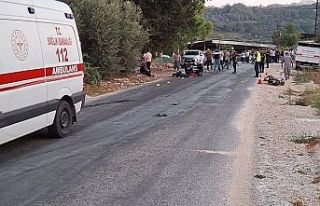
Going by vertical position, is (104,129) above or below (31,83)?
below

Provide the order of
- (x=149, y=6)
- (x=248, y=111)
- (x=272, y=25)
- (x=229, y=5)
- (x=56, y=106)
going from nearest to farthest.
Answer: (x=56, y=106)
(x=248, y=111)
(x=149, y=6)
(x=272, y=25)
(x=229, y=5)

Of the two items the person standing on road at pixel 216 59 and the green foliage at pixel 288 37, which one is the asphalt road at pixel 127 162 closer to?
the person standing on road at pixel 216 59

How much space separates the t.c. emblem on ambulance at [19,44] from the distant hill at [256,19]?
4281 inches

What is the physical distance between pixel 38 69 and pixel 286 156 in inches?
181

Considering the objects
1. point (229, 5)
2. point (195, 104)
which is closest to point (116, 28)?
point (195, 104)

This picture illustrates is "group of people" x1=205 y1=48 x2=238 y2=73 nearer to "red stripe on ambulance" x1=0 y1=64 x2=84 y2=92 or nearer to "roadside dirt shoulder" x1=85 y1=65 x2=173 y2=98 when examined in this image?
"roadside dirt shoulder" x1=85 y1=65 x2=173 y2=98

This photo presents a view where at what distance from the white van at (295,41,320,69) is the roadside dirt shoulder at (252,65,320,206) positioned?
2937cm

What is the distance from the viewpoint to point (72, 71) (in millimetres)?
10531

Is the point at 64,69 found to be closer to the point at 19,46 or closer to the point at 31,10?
the point at 31,10

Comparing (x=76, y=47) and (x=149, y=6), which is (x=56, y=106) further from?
(x=149, y=6)

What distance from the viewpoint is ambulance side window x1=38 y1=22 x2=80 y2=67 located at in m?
9.30

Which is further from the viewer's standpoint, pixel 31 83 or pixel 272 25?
pixel 272 25

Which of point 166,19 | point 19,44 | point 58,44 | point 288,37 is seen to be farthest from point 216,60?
point 288,37

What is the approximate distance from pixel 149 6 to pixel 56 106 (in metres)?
24.9
